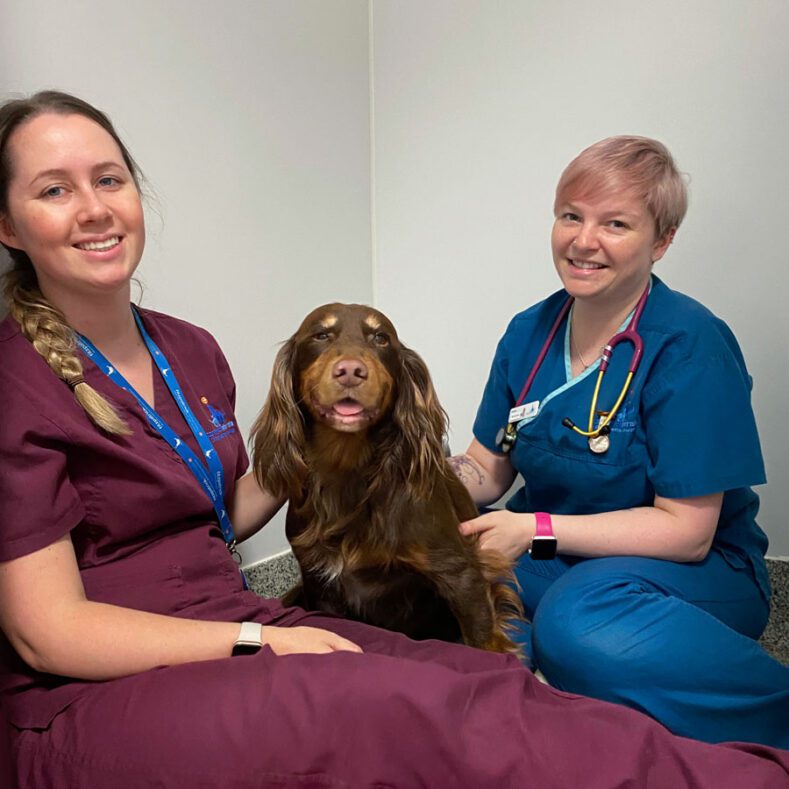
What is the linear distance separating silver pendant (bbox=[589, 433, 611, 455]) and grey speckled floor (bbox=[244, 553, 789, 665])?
2.70 ft

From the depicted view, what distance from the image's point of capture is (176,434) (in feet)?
4.47

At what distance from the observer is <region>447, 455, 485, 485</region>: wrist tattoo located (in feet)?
6.55

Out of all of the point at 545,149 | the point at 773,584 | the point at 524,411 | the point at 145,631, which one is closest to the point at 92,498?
the point at 145,631

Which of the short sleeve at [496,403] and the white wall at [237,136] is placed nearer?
the white wall at [237,136]

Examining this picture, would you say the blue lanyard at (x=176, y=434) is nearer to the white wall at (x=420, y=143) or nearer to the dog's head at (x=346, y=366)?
the dog's head at (x=346, y=366)

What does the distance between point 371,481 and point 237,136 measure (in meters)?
1.02

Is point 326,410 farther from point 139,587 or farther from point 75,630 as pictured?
point 75,630

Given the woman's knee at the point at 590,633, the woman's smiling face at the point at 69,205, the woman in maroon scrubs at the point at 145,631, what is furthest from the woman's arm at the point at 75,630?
the woman's knee at the point at 590,633

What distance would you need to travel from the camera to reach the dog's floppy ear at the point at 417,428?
62.1 inches

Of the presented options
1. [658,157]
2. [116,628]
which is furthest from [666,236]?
[116,628]

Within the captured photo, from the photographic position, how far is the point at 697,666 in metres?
1.44

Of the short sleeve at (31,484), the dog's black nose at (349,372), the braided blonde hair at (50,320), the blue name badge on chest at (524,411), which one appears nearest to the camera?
the short sleeve at (31,484)

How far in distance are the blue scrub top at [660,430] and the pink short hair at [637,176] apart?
7.2 inches

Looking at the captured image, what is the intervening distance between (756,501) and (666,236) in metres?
0.65
